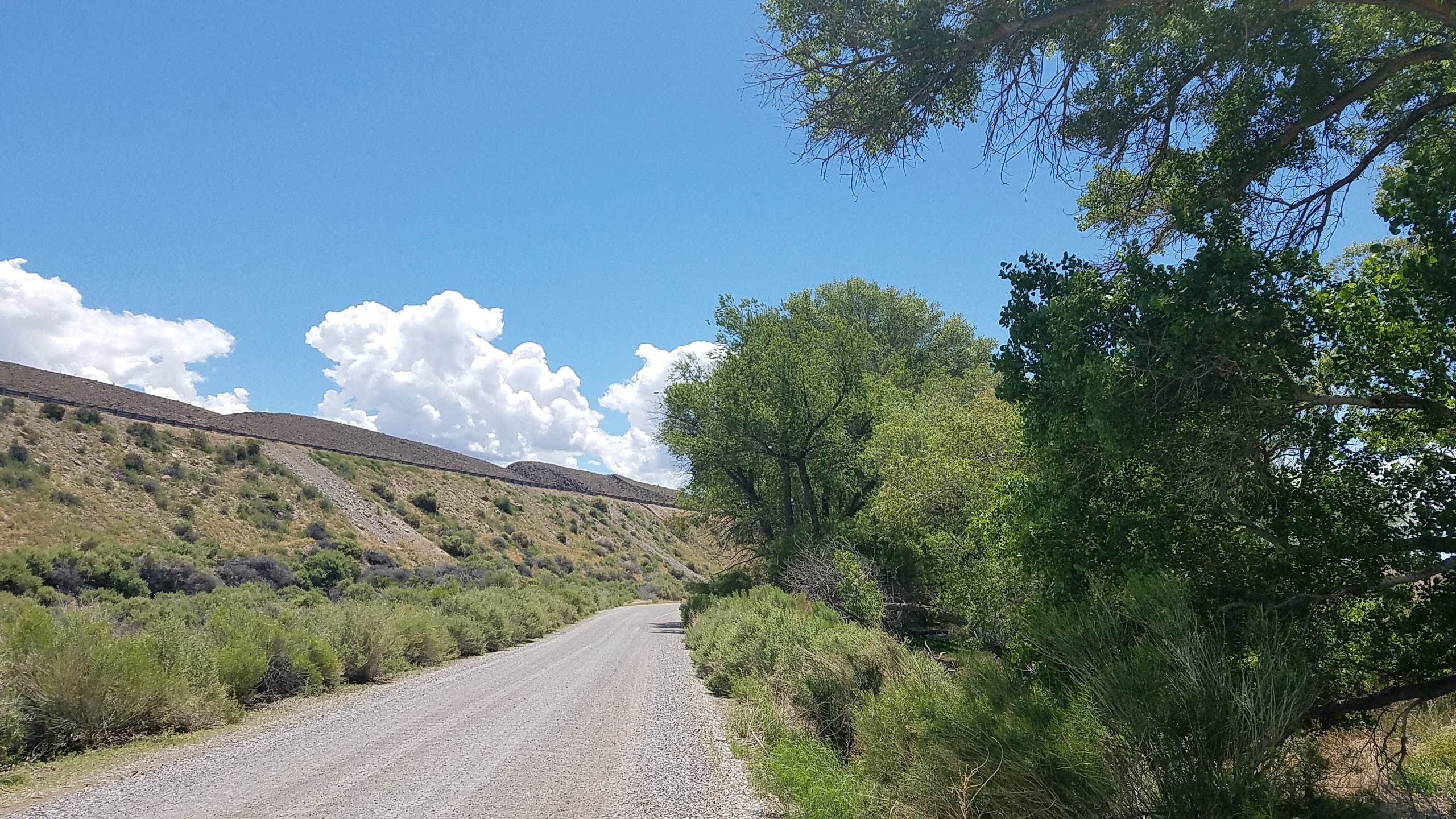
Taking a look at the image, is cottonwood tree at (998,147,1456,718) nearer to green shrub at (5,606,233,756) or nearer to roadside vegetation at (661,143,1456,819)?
roadside vegetation at (661,143,1456,819)

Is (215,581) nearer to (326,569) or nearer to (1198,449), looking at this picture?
(326,569)

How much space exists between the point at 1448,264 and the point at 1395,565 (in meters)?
2.24

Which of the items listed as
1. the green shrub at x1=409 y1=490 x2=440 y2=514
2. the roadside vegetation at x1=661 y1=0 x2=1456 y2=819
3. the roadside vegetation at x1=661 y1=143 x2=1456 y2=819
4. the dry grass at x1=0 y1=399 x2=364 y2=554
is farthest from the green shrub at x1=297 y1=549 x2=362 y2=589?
the roadside vegetation at x1=661 y1=143 x2=1456 y2=819

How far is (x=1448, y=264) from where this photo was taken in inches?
176

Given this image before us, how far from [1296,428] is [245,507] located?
47060mm

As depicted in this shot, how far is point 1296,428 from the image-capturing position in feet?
17.7

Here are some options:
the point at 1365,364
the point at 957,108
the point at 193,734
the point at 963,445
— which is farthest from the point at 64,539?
the point at 1365,364

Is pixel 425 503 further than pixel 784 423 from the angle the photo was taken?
Yes

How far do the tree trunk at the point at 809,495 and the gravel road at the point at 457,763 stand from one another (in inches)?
449

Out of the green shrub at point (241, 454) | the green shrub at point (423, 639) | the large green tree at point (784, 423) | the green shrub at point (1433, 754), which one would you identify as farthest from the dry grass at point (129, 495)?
the green shrub at point (1433, 754)

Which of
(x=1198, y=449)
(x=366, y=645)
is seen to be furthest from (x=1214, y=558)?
(x=366, y=645)

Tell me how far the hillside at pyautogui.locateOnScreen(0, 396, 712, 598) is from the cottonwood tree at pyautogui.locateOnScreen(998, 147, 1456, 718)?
29.0 m

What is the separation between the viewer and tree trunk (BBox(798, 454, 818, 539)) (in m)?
24.9

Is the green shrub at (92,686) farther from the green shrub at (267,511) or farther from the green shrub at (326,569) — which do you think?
the green shrub at (267,511)
